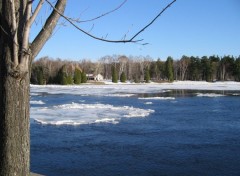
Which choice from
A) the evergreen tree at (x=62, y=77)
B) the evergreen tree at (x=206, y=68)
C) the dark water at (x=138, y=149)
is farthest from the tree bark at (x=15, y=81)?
the evergreen tree at (x=206, y=68)

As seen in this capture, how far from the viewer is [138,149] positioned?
36.9 ft

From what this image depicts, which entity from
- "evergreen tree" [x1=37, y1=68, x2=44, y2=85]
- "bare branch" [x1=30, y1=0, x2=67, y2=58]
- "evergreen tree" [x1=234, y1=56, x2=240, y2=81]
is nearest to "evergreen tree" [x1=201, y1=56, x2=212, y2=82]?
"evergreen tree" [x1=234, y1=56, x2=240, y2=81]

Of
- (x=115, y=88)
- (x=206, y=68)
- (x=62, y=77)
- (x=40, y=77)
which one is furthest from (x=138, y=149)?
(x=206, y=68)

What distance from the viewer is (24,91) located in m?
3.19

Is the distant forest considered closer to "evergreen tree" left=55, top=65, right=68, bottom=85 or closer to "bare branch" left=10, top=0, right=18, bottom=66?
"evergreen tree" left=55, top=65, right=68, bottom=85

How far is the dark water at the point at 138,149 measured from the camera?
29.8 ft

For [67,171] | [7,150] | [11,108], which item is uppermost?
[11,108]

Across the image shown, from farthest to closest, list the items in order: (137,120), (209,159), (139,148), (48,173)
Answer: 1. (137,120)
2. (139,148)
3. (209,159)
4. (48,173)

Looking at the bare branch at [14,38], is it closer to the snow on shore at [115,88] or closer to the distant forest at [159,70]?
the snow on shore at [115,88]

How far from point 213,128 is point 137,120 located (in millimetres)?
4063

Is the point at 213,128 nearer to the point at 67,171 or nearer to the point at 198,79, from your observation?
the point at 67,171

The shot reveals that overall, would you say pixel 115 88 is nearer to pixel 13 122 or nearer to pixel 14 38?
pixel 13 122

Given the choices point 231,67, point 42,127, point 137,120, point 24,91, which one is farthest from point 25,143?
point 231,67

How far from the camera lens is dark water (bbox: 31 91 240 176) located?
909cm
